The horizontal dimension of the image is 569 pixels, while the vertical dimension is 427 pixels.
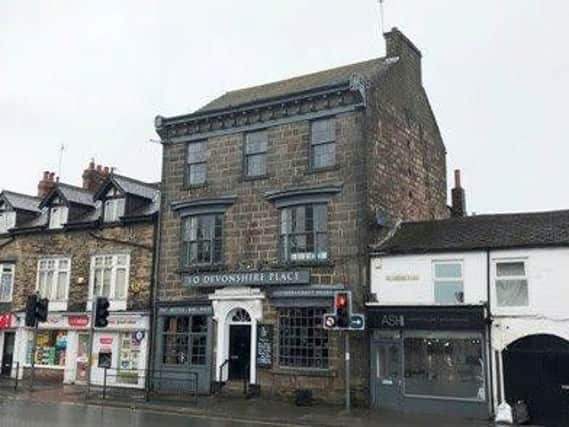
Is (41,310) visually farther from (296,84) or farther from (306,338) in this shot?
(296,84)

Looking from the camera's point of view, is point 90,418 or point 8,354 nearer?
point 90,418

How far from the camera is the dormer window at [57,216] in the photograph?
1292 inches

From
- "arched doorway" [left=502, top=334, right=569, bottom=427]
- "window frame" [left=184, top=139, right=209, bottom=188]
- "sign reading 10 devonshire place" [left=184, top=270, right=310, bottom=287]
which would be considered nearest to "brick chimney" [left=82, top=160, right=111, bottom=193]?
"window frame" [left=184, top=139, right=209, bottom=188]

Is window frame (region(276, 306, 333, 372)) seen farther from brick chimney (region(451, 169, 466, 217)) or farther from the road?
brick chimney (region(451, 169, 466, 217))

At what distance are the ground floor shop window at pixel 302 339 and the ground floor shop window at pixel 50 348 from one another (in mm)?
12072

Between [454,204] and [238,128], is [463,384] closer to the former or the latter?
[454,204]

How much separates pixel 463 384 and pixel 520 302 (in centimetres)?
310

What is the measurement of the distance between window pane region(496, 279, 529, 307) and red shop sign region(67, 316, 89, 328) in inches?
709

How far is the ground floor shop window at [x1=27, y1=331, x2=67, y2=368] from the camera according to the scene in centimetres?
3167

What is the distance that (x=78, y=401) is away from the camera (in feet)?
79.8

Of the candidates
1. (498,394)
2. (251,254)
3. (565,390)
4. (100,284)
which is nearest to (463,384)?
(498,394)

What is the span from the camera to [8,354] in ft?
109

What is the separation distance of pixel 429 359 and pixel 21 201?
77.9 ft

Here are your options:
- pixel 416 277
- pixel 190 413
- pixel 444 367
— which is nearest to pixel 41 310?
pixel 190 413
